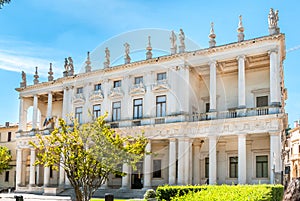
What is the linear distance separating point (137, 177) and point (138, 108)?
6655 millimetres

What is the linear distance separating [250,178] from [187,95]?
8644mm

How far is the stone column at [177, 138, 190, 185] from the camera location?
109 ft

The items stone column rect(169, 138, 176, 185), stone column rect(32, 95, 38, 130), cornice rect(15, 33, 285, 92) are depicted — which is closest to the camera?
cornice rect(15, 33, 285, 92)

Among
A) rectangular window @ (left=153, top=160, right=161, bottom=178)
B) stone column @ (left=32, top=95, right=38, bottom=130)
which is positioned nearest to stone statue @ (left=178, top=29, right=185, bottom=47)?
rectangular window @ (left=153, top=160, right=161, bottom=178)

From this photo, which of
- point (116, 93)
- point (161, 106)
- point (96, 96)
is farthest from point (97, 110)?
point (161, 106)

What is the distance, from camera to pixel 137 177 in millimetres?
38062

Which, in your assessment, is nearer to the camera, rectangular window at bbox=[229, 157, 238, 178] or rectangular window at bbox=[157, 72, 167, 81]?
rectangular window at bbox=[229, 157, 238, 178]

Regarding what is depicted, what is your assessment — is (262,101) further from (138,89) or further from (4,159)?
(4,159)

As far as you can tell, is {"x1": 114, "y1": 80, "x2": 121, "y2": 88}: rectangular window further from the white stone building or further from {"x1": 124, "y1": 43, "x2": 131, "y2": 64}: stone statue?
{"x1": 124, "y1": 43, "x2": 131, "y2": 64}: stone statue

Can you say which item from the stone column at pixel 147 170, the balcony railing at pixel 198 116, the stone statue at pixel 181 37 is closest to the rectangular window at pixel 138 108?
the balcony railing at pixel 198 116

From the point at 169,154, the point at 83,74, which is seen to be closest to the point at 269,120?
the point at 169,154

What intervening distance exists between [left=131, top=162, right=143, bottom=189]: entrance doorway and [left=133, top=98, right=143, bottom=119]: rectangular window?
4.53 metres

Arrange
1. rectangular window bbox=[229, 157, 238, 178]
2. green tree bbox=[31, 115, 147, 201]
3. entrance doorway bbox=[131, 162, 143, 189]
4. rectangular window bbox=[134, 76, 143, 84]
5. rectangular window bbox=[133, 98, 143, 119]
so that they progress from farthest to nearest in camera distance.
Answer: rectangular window bbox=[134, 76, 143, 84] → entrance doorway bbox=[131, 162, 143, 189] → rectangular window bbox=[133, 98, 143, 119] → rectangular window bbox=[229, 157, 238, 178] → green tree bbox=[31, 115, 147, 201]

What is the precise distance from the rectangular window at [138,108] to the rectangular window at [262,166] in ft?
36.7
